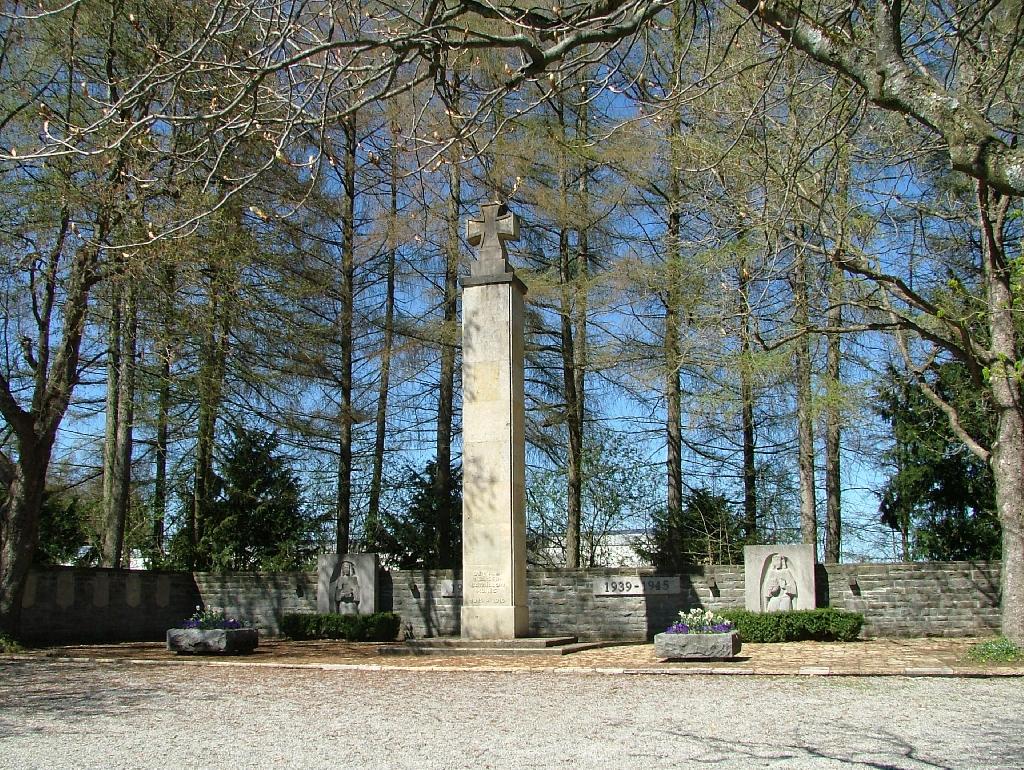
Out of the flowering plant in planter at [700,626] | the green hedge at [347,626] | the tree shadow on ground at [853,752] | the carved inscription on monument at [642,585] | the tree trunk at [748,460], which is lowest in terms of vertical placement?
the green hedge at [347,626]

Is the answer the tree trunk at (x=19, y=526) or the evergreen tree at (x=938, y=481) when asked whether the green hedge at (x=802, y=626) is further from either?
the tree trunk at (x=19, y=526)

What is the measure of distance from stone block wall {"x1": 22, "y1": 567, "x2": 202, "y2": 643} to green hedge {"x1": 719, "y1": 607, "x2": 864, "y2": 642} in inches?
441

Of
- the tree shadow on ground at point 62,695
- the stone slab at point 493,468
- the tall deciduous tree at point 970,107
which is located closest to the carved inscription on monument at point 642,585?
the stone slab at point 493,468

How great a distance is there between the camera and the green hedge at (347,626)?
17.6m

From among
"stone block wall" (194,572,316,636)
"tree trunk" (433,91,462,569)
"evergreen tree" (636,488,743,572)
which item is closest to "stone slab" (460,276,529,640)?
"tree trunk" (433,91,462,569)

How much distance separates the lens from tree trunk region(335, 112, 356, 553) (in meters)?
21.0

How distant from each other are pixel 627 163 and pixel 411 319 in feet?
19.1

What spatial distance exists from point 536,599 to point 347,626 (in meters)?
3.51

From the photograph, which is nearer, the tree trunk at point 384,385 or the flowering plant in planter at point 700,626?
the flowering plant in planter at point 700,626

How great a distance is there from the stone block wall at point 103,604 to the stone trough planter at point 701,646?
11.0 metres

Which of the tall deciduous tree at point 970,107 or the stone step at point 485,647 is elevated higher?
the tall deciduous tree at point 970,107

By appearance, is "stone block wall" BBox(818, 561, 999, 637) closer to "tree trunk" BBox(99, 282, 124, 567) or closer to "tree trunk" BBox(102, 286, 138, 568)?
"tree trunk" BBox(102, 286, 138, 568)

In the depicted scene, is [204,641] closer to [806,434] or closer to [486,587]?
[486,587]

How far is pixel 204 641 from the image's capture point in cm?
1400
